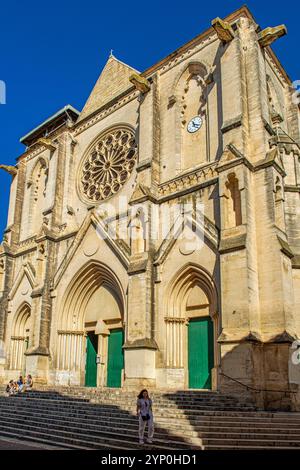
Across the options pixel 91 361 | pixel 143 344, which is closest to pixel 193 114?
pixel 143 344

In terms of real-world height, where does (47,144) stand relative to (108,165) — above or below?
above

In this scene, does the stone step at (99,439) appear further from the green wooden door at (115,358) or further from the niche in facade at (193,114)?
the niche in facade at (193,114)

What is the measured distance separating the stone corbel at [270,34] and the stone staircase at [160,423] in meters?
12.6

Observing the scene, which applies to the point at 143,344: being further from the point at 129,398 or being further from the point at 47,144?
the point at 47,144

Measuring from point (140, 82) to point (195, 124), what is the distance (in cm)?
326

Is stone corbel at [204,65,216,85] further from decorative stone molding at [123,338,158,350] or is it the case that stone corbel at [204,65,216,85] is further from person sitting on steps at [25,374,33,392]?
person sitting on steps at [25,374,33,392]

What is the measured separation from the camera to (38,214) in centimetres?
2505

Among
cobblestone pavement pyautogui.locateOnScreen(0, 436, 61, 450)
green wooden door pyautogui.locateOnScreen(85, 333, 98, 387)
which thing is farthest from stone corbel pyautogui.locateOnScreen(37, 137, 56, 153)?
cobblestone pavement pyautogui.locateOnScreen(0, 436, 61, 450)

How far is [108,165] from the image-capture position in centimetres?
2159

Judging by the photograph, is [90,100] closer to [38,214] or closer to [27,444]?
[38,214]

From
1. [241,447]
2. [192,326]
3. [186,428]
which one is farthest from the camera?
[192,326]

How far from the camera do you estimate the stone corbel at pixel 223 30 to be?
1625 cm

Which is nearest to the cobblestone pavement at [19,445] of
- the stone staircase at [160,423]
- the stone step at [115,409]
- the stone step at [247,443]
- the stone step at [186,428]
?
the stone staircase at [160,423]

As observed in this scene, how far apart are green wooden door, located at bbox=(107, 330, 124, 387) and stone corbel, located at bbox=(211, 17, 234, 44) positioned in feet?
39.1
